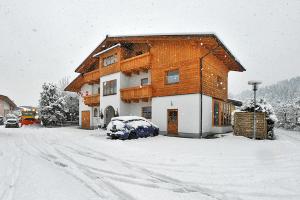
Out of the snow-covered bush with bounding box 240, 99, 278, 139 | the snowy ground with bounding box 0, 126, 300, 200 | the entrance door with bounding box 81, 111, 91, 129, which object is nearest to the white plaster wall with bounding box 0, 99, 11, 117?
the entrance door with bounding box 81, 111, 91, 129

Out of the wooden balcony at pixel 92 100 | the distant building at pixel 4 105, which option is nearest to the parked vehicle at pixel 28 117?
the wooden balcony at pixel 92 100

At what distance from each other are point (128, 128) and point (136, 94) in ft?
19.7

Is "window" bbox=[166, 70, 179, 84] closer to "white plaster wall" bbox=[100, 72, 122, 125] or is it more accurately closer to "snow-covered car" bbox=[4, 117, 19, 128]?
"white plaster wall" bbox=[100, 72, 122, 125]

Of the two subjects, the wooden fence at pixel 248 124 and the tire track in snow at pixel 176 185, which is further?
the wooden fence at pixel 248 124

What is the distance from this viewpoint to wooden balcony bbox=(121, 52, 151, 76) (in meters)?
20.8

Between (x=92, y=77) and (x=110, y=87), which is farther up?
(x=92, y=77)

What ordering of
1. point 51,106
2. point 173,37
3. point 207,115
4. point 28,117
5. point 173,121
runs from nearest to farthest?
point 173,37 < point 207,115 < point 173,121 < point 51,106 < point 28,117

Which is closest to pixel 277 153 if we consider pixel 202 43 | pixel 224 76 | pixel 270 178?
pixel 270 178

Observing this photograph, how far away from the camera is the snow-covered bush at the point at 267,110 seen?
16.4 metres

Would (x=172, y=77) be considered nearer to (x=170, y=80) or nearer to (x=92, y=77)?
(x=170, y=80)

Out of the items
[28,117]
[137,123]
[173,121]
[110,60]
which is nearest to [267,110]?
[173,121]

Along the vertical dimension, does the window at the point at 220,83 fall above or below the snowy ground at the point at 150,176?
above

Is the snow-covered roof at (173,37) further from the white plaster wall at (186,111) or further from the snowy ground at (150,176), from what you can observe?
the snowy ground at (150,176)

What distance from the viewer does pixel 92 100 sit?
28.6 meters
